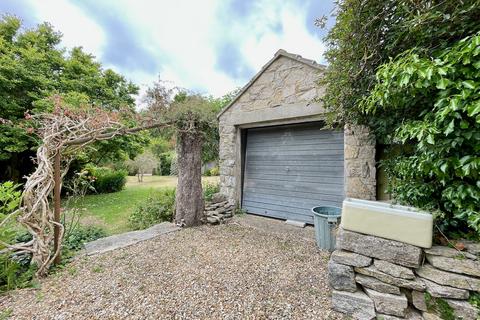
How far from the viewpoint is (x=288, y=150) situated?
15.3 feet

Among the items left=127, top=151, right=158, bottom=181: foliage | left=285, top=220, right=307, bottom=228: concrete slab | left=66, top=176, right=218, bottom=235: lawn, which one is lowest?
left=66, top=176, right=218, bottom=235: lawn

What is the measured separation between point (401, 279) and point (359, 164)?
2.04 meters

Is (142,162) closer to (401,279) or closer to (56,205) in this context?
(56,205)

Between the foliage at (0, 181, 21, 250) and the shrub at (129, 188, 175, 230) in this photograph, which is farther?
the shrub at (129, 188, 175, 230)

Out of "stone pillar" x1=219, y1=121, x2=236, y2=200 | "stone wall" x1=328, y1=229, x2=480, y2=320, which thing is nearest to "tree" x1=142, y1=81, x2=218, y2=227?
"stone pillar" x1=219, y1=121, x2=236, y2=200

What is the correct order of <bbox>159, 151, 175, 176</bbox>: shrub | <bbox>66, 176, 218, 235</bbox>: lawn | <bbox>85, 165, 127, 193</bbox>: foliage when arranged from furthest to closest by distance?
<bbox>159, 151, 175, 176</bbox>: shrub → <bbox>85, 165, 127, 193</bbox>: foliage → <bbox>66, 176, 218, 235</bbox>: lawn

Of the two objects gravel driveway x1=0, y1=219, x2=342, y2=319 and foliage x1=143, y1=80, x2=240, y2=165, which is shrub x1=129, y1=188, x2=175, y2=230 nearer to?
gravel driveway x1=0, y1=219, x2=342, y2=319

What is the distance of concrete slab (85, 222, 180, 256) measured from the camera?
3.15m

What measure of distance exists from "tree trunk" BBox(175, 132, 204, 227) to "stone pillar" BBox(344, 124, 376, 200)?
2822 mm

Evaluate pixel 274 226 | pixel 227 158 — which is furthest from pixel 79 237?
pixel 274 226

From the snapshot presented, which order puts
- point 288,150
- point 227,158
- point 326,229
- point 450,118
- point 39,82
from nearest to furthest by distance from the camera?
point 450,118 < point 326,229 < point 288,150 < point 227,158 < point 39,82

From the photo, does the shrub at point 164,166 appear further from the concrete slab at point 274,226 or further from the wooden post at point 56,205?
the wooden post at point 56,205

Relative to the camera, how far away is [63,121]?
2779 mm

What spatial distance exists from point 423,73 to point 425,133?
419 millimetres
